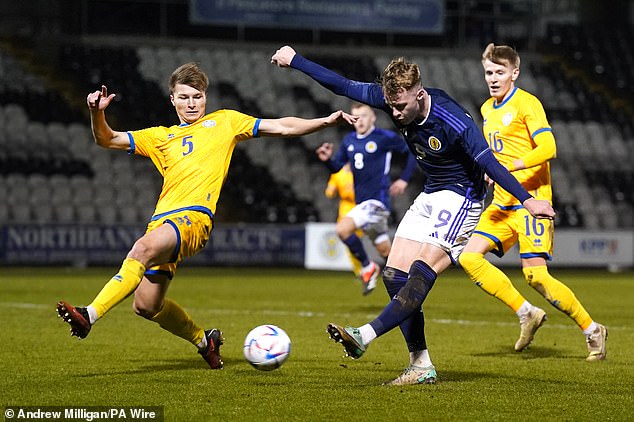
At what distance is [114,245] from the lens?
2169 cm

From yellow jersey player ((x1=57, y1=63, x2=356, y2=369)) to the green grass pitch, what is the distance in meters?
0.49

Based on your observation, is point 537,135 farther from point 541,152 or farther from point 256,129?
point 256,129

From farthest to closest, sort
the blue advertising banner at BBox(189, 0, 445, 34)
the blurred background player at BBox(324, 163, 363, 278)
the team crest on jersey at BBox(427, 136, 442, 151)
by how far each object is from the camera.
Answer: the blue advertising banner at BBox(189, 0, 445, 34) < the blurred background player at BBox(324, 163, 363, 278) < the team crest on jersey at BBox(427, 136, 442, 151)

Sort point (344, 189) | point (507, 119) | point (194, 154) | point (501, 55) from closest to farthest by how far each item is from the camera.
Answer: point (194, 154) < point (501, 55) < point (507, 119) < point (344, 189)

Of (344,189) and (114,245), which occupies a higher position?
(344,189)

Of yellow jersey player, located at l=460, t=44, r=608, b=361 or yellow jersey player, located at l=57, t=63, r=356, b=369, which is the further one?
yellow jersey player, located at l=460, t=44, r=608, b=361

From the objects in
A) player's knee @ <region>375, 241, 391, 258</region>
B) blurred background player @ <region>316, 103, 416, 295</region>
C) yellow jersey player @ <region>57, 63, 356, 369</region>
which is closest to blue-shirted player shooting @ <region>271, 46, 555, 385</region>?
yellow jersey player @ <region>57, 63, 356, 369</region>

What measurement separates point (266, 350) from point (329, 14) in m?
21.2

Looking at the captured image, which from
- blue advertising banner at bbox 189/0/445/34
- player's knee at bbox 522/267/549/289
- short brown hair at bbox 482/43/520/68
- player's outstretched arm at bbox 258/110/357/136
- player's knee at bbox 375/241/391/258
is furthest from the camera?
blue advertising banner at bbox 189/0/445/34

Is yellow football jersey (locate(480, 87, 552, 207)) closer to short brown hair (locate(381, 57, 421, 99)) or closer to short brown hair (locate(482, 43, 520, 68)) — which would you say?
short brown hair (locate(482, 43, 520, 68))

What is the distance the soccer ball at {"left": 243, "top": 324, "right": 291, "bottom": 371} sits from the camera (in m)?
6.73

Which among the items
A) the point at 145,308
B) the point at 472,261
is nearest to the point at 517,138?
the point at 472,261

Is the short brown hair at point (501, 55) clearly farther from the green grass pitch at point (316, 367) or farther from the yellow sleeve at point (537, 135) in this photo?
the green grass pitch at point (316, 367)

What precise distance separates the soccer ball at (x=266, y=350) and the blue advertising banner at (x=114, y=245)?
1496 cm
